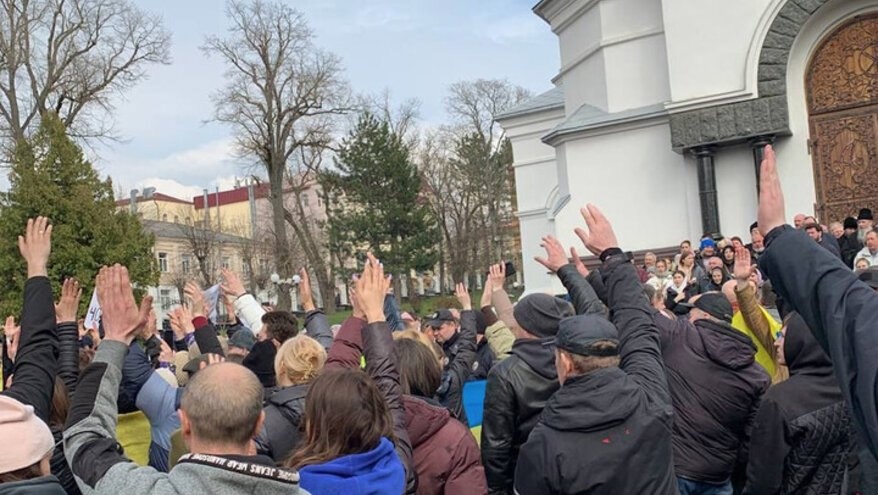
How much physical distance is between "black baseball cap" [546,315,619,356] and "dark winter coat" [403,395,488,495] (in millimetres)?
839

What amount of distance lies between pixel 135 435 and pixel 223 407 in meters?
3.11

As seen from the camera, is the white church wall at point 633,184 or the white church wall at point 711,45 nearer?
the white church wall at point 711,45

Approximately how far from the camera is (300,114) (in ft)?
148

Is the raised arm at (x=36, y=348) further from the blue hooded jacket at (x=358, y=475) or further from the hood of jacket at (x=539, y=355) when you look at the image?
the hood of jacket at (x=539, y=355)

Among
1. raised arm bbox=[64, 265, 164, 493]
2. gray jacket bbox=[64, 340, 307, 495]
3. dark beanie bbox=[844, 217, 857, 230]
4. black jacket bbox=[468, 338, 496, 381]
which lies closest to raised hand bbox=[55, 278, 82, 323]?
raised arm bbox=[64, 265, 164, 493]

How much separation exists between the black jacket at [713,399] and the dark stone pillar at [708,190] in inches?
500

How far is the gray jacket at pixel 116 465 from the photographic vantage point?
8.29ft

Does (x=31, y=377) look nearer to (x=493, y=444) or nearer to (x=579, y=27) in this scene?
(x=493, y=444)

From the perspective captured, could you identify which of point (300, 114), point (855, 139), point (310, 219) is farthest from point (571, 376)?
point (310, 219)

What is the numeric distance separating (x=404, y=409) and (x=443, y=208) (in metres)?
53.5

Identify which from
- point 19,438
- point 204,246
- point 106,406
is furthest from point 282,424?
point 204,246

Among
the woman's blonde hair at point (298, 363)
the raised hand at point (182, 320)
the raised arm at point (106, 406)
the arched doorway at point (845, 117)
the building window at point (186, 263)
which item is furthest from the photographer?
the building window at point (186, 263)

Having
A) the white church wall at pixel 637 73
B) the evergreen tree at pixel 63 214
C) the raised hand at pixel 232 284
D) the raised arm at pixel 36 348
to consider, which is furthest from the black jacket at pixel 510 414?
the evergreen tree at pixel 63 214

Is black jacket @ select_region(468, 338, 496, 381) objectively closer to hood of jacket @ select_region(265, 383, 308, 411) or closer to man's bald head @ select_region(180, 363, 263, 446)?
hood of jacket @ select_region(265, 383, 308, 411)
